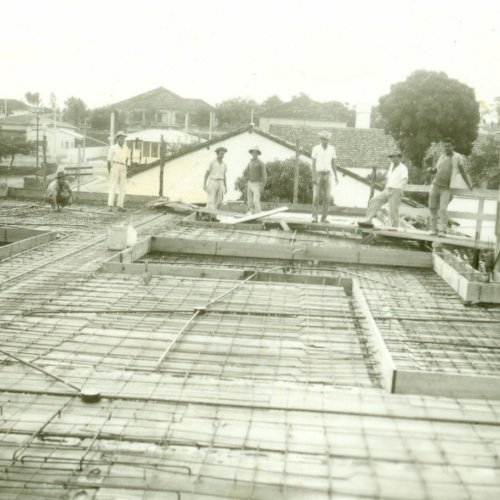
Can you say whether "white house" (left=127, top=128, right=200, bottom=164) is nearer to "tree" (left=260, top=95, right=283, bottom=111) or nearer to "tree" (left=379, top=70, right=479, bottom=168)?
"tree" (left=379, top=70, right=479, bottom=168)

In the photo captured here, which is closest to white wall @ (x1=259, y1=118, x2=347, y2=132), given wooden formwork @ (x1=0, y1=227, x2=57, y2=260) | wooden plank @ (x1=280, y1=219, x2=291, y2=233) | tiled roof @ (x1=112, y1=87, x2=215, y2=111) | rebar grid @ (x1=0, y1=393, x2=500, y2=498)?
tiled roof @ (x1=112, y1=87, x2=215, y2=111)

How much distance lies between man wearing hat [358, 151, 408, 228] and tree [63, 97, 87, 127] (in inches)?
1925

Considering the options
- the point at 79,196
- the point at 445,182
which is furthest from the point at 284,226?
the point at 79,196

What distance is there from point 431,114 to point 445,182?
20674 mm

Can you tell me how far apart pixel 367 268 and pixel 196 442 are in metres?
5.05

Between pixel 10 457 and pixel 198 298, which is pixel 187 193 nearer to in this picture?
pixel 198 298

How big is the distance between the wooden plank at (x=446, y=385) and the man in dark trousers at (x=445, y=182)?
15.1ft

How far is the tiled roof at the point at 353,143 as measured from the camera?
90.7 feet

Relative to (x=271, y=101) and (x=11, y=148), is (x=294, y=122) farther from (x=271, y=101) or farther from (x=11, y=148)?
(x=271, y=101)

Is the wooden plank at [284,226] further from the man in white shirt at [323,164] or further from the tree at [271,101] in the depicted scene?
the tree at [271,101]

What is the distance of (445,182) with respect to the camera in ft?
25.8

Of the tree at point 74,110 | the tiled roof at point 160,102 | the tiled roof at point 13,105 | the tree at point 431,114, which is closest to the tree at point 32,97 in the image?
the tiled roof at point 13,105

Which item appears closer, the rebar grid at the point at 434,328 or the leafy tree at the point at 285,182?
the rebar grid at the point at 434,328

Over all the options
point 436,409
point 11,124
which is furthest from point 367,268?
point 11,124
